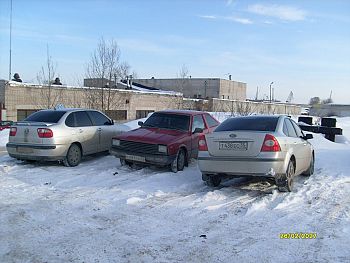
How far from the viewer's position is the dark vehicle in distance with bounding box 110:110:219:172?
944cm

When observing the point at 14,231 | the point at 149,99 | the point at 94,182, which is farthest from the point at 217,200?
the point at 149,99

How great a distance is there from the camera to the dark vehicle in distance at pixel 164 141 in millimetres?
9438

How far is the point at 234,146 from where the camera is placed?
24.1 ft

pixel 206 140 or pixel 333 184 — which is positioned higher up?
pixel 206 140

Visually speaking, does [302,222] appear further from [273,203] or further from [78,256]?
[78,256]

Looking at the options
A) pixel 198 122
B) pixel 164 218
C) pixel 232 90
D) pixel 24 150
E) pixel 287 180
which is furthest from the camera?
pixel 232 90

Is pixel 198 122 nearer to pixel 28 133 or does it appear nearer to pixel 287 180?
pixel 287 180

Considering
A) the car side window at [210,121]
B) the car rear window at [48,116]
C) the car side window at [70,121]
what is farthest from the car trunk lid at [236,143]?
the car rear window at [48,116]

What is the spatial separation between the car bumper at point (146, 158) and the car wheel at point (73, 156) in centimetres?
125

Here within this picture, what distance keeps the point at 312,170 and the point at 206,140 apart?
10.9 feet

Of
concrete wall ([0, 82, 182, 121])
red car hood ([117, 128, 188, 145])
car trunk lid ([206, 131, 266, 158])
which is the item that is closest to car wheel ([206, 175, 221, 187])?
car trunk lid ([206, 131, 266, 158])

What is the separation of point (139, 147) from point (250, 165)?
130 inches

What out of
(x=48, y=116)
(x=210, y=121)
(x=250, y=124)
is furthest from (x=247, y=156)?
(x=48, y=116)

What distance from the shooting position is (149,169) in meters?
9.92
